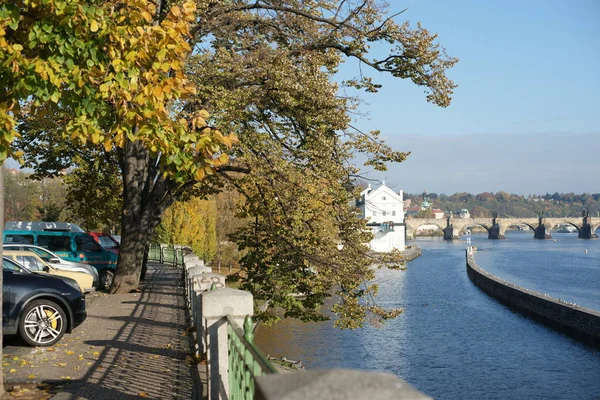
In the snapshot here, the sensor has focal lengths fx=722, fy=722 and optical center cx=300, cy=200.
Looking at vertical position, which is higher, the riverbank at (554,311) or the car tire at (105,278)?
the car tire at (105,278)

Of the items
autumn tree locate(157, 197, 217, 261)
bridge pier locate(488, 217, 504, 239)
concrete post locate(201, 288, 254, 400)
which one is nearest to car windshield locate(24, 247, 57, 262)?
concrete post locate(201, 288, 254, 400)

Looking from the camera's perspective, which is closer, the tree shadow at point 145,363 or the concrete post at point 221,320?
the concrete post at point 221,320

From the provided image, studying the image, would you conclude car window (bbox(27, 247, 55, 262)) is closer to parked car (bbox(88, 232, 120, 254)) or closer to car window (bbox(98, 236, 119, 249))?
parked car (bbox(88, 232, 120, 254))

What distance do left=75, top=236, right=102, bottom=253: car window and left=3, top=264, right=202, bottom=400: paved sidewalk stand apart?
1082cm

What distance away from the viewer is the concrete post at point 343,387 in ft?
8.03

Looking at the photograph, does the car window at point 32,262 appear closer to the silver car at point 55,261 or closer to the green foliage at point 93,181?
the silver car at point 55,261

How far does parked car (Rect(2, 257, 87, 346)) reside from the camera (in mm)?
12000

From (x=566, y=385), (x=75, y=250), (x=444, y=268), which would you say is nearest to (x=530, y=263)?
(x=444, y=268)

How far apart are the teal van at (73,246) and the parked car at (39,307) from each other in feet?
49.9

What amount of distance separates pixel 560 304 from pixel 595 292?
65.2 feet

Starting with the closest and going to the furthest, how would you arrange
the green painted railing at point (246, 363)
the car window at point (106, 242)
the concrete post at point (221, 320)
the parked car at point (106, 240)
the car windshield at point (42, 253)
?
1. the green painted railing at point (246, 363)
2. the concrete post at point (221, 320)
3. the car windshield at point (42, 253)
4. the parked car at point (106, 240)
5. the car window at point (106, 242)

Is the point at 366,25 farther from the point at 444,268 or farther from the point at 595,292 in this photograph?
the point at 444,268

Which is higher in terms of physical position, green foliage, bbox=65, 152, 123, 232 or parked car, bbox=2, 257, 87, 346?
green foliage, bbox=65, 152, 123, 232

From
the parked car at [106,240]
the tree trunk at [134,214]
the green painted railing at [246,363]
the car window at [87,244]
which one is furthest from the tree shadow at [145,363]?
the parked car at [106,240]
